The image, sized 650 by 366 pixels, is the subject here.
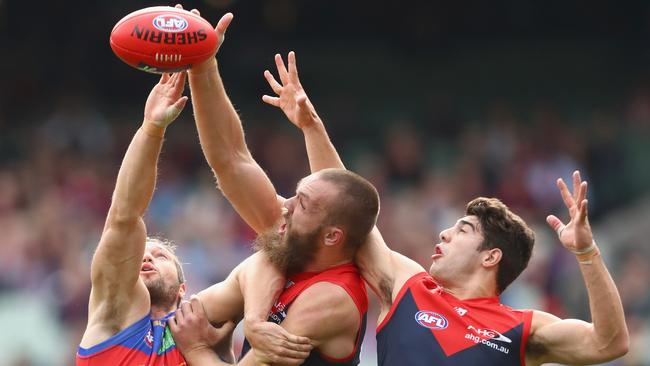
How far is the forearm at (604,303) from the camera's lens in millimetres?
6320

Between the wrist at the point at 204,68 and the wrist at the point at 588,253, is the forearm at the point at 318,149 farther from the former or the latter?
the wrist at the point at 588,253

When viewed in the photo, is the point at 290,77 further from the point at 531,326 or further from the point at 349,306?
the point at 531,326

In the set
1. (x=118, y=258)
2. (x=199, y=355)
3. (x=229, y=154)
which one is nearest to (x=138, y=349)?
(x=199, y=355)

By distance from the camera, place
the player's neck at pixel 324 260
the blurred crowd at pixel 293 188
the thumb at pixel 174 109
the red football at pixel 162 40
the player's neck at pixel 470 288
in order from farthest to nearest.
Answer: the blurred crowd at pixel 293 188
the player's neck at pixel 470 288
the player's neck at pixel 324 260
the thumb at pixel 174 109
the red football at pixel 162 40

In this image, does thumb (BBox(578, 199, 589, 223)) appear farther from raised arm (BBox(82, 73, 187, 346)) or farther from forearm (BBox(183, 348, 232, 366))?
raised arm (BBox(82, 73, 187, 346))

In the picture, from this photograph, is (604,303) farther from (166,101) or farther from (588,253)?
(166,101)

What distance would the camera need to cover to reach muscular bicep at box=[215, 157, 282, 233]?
681 centimetres

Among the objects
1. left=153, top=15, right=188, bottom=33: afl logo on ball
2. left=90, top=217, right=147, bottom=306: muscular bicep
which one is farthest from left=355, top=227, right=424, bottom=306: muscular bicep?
left=153, top=15, right=188, bottom=33: afl logo on ball

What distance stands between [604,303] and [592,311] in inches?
3.4

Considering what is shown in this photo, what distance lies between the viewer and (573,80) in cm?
1744

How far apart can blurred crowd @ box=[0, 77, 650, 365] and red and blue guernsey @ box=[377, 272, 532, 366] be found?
5.46 meters

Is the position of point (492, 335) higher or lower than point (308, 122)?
lower

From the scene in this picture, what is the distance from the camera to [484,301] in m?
6.75

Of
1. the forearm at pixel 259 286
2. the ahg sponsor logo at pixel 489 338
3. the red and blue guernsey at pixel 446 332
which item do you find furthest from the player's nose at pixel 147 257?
the ahg sponsor logo at pixel 489 338
